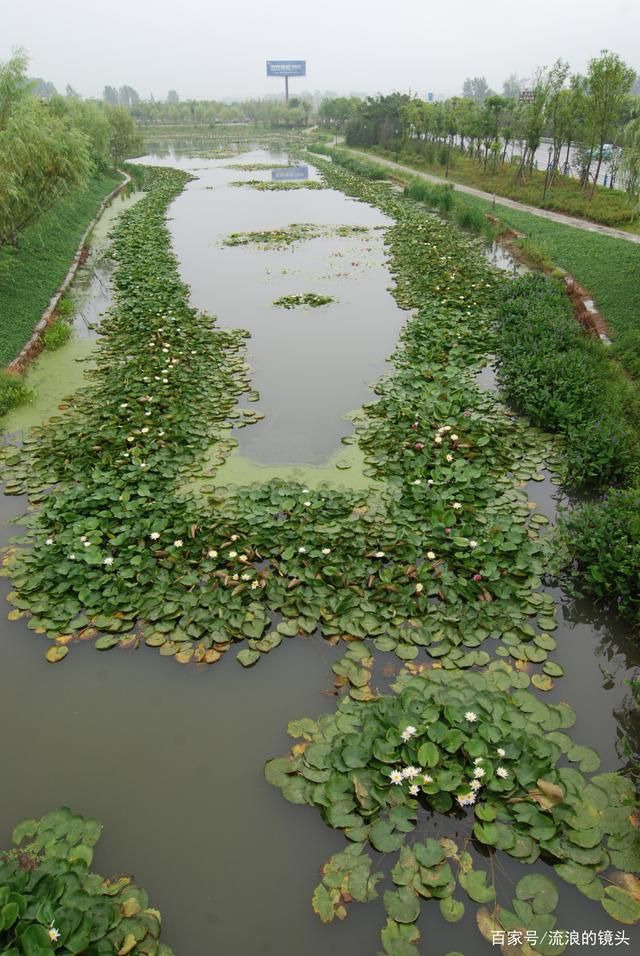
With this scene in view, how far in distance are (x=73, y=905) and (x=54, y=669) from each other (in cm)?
165

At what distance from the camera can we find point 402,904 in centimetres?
267

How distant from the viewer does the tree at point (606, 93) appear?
16.3m

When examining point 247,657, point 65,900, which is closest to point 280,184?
point 247,657

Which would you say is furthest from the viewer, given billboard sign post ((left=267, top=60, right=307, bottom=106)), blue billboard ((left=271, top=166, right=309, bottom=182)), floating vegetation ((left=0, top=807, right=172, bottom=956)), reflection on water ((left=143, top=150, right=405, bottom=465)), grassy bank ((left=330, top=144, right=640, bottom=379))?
billboard sign post ((left=267, top=60, right=307, bottom=106))

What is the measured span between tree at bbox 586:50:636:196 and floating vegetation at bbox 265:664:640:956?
20.0 m

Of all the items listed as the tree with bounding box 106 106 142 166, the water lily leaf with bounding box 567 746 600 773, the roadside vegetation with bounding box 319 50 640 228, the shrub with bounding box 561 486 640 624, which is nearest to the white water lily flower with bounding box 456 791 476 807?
the water lily leaf with bounding box 567 746 600 773

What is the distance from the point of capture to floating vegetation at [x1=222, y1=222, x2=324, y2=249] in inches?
633

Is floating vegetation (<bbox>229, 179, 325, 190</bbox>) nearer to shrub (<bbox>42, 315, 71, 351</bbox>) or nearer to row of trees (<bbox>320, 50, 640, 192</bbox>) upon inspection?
row of trees (<bbox>320, 50, 640, 192</bbox>)

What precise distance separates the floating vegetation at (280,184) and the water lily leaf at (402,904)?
2832 centimetres

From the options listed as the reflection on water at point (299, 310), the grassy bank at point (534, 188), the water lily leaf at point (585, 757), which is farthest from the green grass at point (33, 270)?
the grassy bank at point (534, 188)

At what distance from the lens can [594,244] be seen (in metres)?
13.1

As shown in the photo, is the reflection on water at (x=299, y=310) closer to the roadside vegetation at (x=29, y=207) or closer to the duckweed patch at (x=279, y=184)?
the roadside vegetation at (x=29, y=207)

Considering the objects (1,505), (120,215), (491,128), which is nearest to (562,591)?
(1,505)

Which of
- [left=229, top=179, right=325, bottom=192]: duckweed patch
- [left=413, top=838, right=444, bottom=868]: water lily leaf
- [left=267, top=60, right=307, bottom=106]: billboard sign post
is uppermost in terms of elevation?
[left=267, top=60, right=307, bottom=106]: billboard sign post
